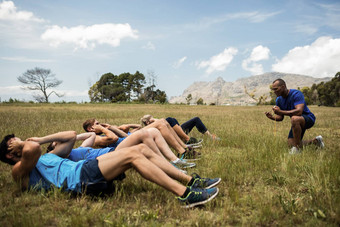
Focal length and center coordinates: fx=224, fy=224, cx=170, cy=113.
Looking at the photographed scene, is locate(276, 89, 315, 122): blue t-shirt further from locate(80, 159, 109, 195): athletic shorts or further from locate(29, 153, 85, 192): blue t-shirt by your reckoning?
locate(29, 153, 85, 192): blue t-shirt

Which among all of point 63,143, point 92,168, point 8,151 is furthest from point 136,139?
point 8,151

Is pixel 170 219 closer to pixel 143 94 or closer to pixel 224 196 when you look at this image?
pixel 224 196

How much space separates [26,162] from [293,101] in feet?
19.5

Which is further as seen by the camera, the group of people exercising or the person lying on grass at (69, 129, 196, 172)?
the person lying on grass at (69, 129, 196, 172)

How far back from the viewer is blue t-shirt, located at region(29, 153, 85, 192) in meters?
3.15

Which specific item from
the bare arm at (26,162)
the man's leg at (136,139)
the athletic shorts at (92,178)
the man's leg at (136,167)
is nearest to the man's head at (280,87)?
the man's leg at (136,139)

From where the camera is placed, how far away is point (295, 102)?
226 inches

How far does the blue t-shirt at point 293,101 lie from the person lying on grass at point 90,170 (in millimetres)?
3954

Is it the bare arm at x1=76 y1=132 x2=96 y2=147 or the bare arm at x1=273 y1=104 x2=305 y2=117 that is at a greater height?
the bare arm at x1=273 y1=104 x2=305 y2=117

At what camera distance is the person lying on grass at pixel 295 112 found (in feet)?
18.0

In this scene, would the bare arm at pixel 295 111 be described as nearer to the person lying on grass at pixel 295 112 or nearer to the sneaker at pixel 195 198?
the person lying on grass at pixel 295 112

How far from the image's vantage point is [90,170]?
9.88ft

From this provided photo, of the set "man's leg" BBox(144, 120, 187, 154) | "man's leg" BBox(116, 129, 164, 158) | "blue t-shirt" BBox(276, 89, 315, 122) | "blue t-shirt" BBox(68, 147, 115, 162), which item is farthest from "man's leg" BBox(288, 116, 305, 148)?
"blue t-shirt" BBox(68, 147, 115, 162)

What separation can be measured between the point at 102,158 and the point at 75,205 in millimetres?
764
